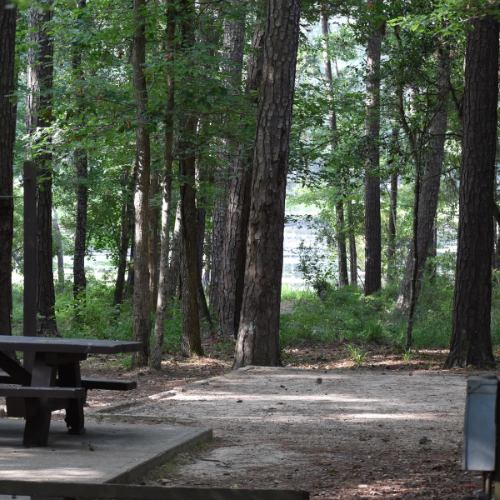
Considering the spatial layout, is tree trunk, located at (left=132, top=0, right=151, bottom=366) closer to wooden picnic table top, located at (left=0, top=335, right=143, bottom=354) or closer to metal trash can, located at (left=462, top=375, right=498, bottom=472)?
wooden picnic table top, located at (left=0, top=335, right=143, bottom=354)

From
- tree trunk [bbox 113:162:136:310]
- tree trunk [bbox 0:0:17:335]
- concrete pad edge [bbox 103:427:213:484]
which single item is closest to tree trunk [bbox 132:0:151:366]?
tree trunk [bbox 0:0:17:335]

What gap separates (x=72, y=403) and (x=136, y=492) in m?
3.15

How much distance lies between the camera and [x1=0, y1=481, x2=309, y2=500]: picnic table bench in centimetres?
236

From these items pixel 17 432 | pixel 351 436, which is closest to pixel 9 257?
pixel 17 432

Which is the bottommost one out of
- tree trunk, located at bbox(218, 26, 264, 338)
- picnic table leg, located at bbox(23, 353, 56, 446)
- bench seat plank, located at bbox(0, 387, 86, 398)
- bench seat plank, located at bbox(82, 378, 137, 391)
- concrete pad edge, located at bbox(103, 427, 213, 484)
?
concrete pad edge, located at bbox(103, 427, 213, 484)

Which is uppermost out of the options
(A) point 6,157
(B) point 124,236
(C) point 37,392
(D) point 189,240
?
(B) point 124,236

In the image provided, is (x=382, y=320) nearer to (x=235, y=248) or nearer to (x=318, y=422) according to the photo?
(x=235, y=248)

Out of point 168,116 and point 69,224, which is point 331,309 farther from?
point 69,224

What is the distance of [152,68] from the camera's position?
10781 mm

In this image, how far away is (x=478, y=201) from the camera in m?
11.2

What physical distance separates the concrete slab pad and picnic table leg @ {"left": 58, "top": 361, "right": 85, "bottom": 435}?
0.31 feet

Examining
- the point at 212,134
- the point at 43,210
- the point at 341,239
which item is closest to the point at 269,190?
the point at 212,134

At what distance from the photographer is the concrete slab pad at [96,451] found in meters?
4.05

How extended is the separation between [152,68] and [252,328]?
4561 mm
